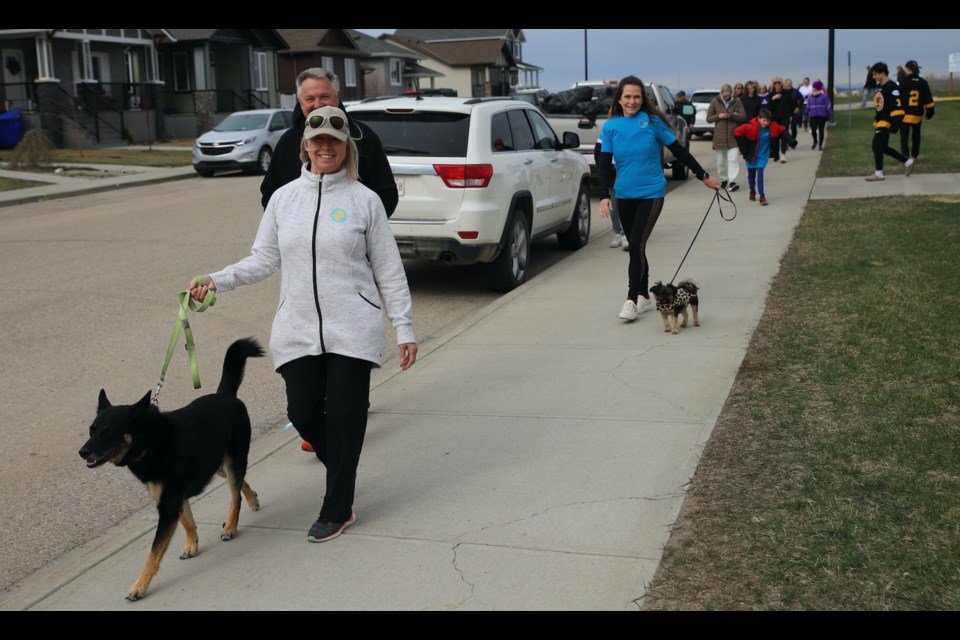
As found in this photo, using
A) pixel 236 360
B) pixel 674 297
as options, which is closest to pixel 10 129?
pixel 674 297

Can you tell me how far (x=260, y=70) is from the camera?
5162 centimetres

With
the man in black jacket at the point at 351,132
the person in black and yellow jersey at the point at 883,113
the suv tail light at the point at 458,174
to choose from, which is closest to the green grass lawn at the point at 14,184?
the suv tail light at the point at 458,174

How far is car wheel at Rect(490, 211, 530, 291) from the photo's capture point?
977cm

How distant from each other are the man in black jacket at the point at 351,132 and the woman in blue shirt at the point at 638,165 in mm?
3389

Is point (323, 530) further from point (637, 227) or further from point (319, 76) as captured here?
point (637, 227)

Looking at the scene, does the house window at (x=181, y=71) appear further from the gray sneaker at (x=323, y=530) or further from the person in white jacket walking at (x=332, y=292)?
the gray sneaker at (x=323, y=530)

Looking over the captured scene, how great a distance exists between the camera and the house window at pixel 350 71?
199 feet

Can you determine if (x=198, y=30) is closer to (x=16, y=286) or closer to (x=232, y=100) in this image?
(x=232, y=100)

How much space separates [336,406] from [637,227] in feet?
14.6

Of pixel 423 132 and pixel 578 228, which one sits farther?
pixel 578 228

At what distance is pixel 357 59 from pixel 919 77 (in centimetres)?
4849

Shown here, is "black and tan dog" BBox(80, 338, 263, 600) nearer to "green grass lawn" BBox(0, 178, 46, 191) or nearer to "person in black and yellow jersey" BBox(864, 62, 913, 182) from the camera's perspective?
"person in black and yellow jersey" BBox(864, 62, 913, 182)

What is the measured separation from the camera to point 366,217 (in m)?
4.18

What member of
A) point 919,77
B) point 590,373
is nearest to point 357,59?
point 919,77
